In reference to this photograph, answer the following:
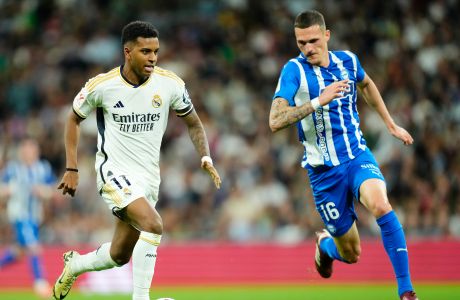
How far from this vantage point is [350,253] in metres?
8.90

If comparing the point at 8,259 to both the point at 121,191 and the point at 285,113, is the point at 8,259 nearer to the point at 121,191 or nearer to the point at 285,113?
the point at 121,191

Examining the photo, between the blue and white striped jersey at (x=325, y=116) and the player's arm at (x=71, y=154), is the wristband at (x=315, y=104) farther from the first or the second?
the player's arm at (x=71, y=154)

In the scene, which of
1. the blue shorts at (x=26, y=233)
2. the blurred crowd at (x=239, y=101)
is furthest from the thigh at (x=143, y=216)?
the blurred crowd at (x=239, y=101)

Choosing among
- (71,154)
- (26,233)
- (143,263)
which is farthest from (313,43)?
(26,233)

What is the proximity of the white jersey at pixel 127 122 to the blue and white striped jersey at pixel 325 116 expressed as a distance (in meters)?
1.18

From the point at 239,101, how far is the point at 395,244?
33.0ft

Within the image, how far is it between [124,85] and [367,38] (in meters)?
10.4

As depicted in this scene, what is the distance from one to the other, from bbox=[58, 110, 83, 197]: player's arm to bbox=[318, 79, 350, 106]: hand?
2.34 meters

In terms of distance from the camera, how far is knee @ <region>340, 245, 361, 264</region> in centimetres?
884

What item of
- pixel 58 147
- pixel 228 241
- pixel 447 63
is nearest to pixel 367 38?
pixel 447 63

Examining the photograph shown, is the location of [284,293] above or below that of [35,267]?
below

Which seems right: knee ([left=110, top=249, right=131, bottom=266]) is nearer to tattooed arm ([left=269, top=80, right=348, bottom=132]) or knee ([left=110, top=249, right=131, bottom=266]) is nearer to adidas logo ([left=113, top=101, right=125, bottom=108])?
adidas logo ([left=113, top=101, right=125, bottom=108])

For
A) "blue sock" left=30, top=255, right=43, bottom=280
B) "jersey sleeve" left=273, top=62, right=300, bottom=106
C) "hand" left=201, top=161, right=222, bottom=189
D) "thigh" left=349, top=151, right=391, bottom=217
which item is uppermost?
"jersey sleeve" left=273, top=62, right=300, bottom=106

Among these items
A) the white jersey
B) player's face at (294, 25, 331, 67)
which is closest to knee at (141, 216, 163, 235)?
the white jersey
